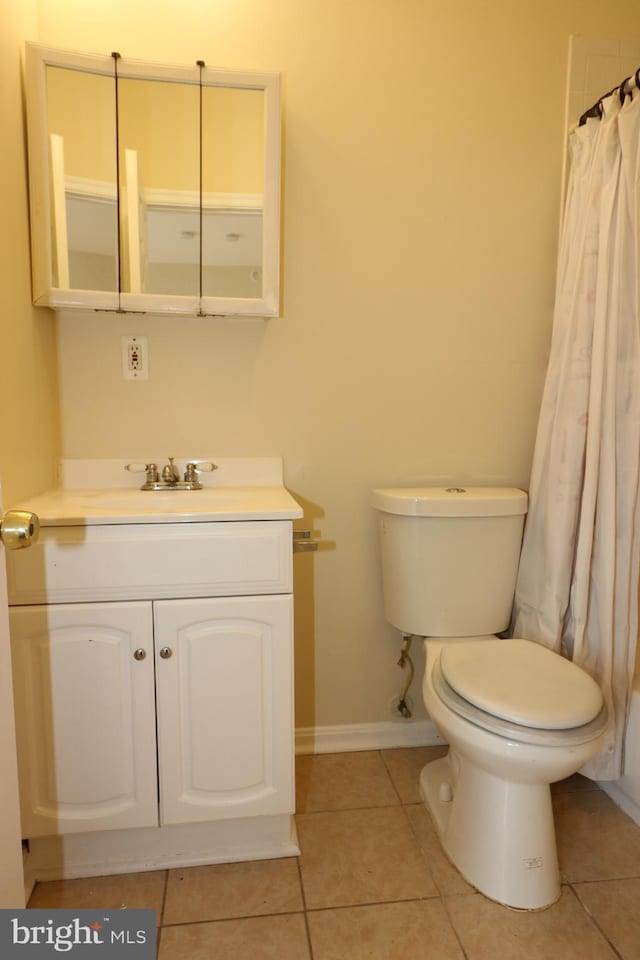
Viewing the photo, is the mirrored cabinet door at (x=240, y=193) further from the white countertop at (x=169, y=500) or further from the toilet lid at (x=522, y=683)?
the toilet lid at (x=522, y=683)

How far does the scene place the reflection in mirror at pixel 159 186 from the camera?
140cm

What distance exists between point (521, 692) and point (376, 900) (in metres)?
0.56

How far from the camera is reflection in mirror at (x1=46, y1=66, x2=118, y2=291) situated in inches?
53.0

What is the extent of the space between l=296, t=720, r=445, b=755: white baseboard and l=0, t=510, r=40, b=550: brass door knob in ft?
4.19

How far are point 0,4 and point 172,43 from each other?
1.34ft

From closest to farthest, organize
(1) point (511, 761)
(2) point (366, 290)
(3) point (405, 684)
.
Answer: (1) point (511, 761), (2) point (366, 290), (3) point (405, 684)

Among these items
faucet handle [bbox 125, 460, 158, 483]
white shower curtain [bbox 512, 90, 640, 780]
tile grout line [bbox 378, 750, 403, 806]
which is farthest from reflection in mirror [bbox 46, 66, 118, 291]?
tile grout line [bbox 378, 750, 403, 806]

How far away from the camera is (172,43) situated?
1.47 metres

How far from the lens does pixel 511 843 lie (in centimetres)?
122

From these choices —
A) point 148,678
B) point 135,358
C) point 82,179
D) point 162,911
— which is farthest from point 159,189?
point 162,911

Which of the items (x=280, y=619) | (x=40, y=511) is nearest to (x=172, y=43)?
(x=40, y=511)

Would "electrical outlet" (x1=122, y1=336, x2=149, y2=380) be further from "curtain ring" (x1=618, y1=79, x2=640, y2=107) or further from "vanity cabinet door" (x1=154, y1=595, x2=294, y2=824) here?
"curtain ring" (x1=618, y1=79, x2=640, y2=107)

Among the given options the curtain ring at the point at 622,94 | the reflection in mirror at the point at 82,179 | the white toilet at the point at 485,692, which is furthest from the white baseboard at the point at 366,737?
the curtain ring at the point at 622,94

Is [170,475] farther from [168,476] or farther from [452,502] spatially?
[452,502]
